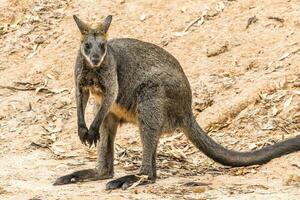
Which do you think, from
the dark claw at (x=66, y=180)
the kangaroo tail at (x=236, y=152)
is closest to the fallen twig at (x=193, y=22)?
the kangaroo tail at (x=236, y=152)

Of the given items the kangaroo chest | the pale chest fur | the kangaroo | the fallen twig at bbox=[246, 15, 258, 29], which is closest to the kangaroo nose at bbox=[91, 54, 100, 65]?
the kangaroo

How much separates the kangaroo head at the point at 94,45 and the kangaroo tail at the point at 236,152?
4.07 feet

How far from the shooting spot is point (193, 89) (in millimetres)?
10469

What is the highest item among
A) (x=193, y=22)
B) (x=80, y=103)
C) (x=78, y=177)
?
(x=193, y=22)

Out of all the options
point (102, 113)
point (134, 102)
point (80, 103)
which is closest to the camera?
point (102, 113)

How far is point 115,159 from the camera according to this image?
9445mm

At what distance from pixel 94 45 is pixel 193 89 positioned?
2670 millimetres

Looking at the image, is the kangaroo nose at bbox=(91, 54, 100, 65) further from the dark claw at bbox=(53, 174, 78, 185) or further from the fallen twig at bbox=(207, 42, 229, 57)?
the fallen twig at bbox=(207, 42, 229, 57)

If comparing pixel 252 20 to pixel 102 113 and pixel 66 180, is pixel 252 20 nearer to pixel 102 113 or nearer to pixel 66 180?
pixel 102 113

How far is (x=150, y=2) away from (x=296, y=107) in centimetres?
388

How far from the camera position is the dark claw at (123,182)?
789 centimetres

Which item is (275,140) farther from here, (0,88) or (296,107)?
(0,88)

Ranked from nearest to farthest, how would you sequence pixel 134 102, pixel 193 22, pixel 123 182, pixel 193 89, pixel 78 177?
pixel 123 182, pixel 134 102, pixel 78 177, pixel 193 89, pixel 193 22

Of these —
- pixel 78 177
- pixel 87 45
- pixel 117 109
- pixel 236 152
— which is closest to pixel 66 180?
pixel 78 177
